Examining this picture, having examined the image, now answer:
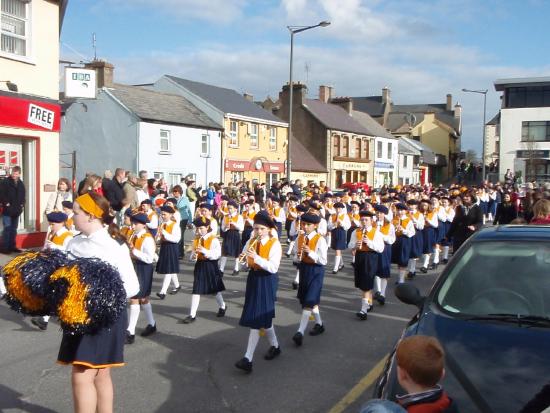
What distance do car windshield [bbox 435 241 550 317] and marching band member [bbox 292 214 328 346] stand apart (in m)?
3.22

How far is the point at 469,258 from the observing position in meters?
4.73

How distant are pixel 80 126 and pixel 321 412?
92.9ft

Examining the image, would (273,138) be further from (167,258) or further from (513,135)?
(167,258)

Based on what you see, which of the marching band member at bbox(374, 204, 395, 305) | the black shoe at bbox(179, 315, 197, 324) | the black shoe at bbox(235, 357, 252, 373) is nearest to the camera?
the black shoe at bbox(235, 357, 252, 373)

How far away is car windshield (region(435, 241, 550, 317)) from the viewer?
4.21 m

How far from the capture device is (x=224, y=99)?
3725 centimetres

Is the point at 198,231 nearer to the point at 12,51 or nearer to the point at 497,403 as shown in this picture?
the point at 497,403

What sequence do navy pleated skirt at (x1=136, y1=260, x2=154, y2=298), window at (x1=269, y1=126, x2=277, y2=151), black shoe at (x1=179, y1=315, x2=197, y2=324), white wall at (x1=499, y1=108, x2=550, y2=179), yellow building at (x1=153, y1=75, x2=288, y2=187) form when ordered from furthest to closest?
white wall at (x1=499, y1=108, x2=550, y2=179)
window at (x1=269, y1=126, x2=277, y2=151)
yellow building at (x1=153, y1=75, x2=288, y2=187)
black shoe at (x1=179, y1=315, x2=197, y2=324)
navy pleated skirt at (x1=136, y1=260, x2=154, y2=298)

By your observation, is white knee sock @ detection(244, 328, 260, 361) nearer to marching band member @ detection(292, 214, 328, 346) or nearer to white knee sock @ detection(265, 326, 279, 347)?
white knee sock @ detection(265, 326, 279, 347)

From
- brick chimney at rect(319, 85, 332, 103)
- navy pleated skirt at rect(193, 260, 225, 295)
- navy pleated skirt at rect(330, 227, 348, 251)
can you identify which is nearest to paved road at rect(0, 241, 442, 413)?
navy pleated skirt at rect(193, 260, 225, 295)

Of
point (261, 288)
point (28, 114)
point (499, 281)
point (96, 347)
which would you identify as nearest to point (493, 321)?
point (499, 281)

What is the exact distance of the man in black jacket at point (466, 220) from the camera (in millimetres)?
11672

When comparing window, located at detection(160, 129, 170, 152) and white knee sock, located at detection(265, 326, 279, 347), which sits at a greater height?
window, located at detection(160, 129, 170, 152)

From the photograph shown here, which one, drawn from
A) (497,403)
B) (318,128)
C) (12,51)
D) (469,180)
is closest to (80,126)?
(12,51)
